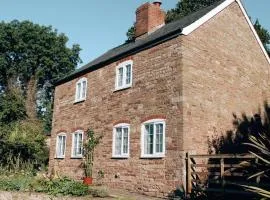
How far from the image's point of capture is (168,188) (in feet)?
44.7

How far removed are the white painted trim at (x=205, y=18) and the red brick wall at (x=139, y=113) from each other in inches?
25.9

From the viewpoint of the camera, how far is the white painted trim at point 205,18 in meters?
14.9

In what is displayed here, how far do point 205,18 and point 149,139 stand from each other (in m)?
6.04

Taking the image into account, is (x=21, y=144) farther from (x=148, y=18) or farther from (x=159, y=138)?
(x=159, y=138)

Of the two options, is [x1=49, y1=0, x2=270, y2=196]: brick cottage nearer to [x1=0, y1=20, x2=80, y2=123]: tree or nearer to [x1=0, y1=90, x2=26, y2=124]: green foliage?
[x1=0, y1=90, x2=26, y2=124]: green foliage

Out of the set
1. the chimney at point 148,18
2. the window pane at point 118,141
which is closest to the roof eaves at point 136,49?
the chimney at point 148,18

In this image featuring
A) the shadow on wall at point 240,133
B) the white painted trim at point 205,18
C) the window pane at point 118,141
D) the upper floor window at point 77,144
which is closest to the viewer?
the white painted trim at point 205,18

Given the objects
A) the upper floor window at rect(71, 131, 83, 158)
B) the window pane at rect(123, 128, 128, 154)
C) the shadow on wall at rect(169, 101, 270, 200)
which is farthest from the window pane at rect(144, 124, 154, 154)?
the upper floor window at rect(71, 131, 83, 158)

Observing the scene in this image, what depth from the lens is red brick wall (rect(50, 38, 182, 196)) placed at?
1399cm

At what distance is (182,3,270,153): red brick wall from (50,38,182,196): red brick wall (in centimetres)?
61

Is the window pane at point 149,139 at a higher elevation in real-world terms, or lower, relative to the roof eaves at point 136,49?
lower

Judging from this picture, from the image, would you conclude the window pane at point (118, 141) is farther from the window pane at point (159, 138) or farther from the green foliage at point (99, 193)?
the green foliage at point (99, 193)

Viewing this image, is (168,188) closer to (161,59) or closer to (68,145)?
(161,59)

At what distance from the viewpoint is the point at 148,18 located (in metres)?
20.1
